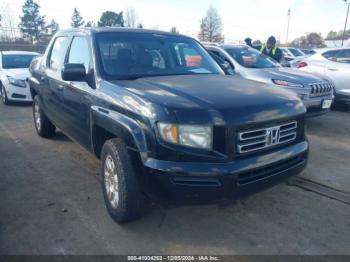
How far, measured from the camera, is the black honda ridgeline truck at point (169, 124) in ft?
8.21

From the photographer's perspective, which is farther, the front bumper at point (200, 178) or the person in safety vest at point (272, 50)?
the person in safety vest at point (272, 50)

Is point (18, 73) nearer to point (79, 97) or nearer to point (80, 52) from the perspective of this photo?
point (80, 52)

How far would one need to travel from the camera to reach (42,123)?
577cm

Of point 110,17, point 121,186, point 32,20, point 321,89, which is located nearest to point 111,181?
point 121,186

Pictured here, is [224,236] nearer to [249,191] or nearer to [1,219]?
[249,191]

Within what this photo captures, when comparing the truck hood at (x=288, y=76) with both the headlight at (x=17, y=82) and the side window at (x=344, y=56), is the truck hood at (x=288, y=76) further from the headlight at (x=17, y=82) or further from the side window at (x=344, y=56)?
the headlight at (x=17, y=82)

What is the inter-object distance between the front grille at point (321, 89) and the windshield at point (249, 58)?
1.35m

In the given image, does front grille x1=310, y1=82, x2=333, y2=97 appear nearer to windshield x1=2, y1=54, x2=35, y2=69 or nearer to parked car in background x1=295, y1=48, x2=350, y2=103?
parked car in background x1=295, y1=48, x2=350, y2=103

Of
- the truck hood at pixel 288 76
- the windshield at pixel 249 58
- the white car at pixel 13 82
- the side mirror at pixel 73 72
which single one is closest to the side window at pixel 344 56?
the windshield at pixel 249 58

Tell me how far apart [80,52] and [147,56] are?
84cm

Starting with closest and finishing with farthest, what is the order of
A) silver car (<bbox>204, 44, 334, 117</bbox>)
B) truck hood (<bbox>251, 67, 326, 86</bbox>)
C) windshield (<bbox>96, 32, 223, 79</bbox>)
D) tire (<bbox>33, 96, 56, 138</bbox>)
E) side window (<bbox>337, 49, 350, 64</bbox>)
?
windshield (<bbox>96, 32, 223, 79</bbox>) < tire (<bbox>33, 96, 56, 138</bbox>) < silver car (<bbox>204, 44, 334, 117</bbox>) < truck hood (<bbox>251, 67, 326, 86</bbox>) < side window (<bbox>337, 49, 350, 64</bbox>)

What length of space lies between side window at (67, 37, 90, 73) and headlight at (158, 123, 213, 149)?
154 cm

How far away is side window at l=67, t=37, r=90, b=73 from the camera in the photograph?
3.67 m

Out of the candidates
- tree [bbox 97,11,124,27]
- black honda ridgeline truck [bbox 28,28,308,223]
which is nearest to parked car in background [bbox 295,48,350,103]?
black honda ridgeline truck [bbox 28,28,308,223]
